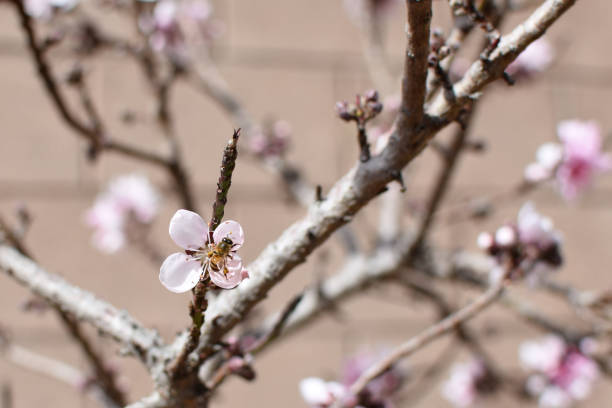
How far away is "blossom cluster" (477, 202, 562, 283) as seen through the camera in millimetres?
554

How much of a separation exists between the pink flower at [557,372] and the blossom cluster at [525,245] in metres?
0.38

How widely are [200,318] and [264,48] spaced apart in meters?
1.50

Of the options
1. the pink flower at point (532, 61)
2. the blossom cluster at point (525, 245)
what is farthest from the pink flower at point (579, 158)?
the blossom cluster at point (525, 245)

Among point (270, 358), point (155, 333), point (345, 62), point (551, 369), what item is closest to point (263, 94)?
point (345, 62)

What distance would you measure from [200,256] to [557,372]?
2.74 feet

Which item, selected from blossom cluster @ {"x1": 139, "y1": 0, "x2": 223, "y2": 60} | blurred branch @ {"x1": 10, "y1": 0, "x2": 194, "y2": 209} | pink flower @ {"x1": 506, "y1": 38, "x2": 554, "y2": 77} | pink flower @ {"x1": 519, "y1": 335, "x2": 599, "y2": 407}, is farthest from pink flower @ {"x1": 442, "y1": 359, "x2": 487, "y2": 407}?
blossom cluster @ {"x1": 139, "y1": 0, "x2": 223, "y2": 60}

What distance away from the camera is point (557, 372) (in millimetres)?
956

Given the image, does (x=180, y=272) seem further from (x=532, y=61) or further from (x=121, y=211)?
(x=532, y=61)

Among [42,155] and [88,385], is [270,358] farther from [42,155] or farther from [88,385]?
[88,385]

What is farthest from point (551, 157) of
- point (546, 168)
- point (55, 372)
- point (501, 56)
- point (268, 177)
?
point (268, 177)

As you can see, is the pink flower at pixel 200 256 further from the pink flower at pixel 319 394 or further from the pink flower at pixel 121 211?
the pink flower at pixel 121 211

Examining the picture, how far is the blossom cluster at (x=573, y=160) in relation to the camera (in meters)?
0.84

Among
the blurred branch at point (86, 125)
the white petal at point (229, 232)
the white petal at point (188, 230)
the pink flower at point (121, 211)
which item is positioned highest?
the pink flower at point (121, 211)

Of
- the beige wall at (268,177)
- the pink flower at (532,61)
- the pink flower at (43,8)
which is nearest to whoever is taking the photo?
the pink flower at (43,8)
